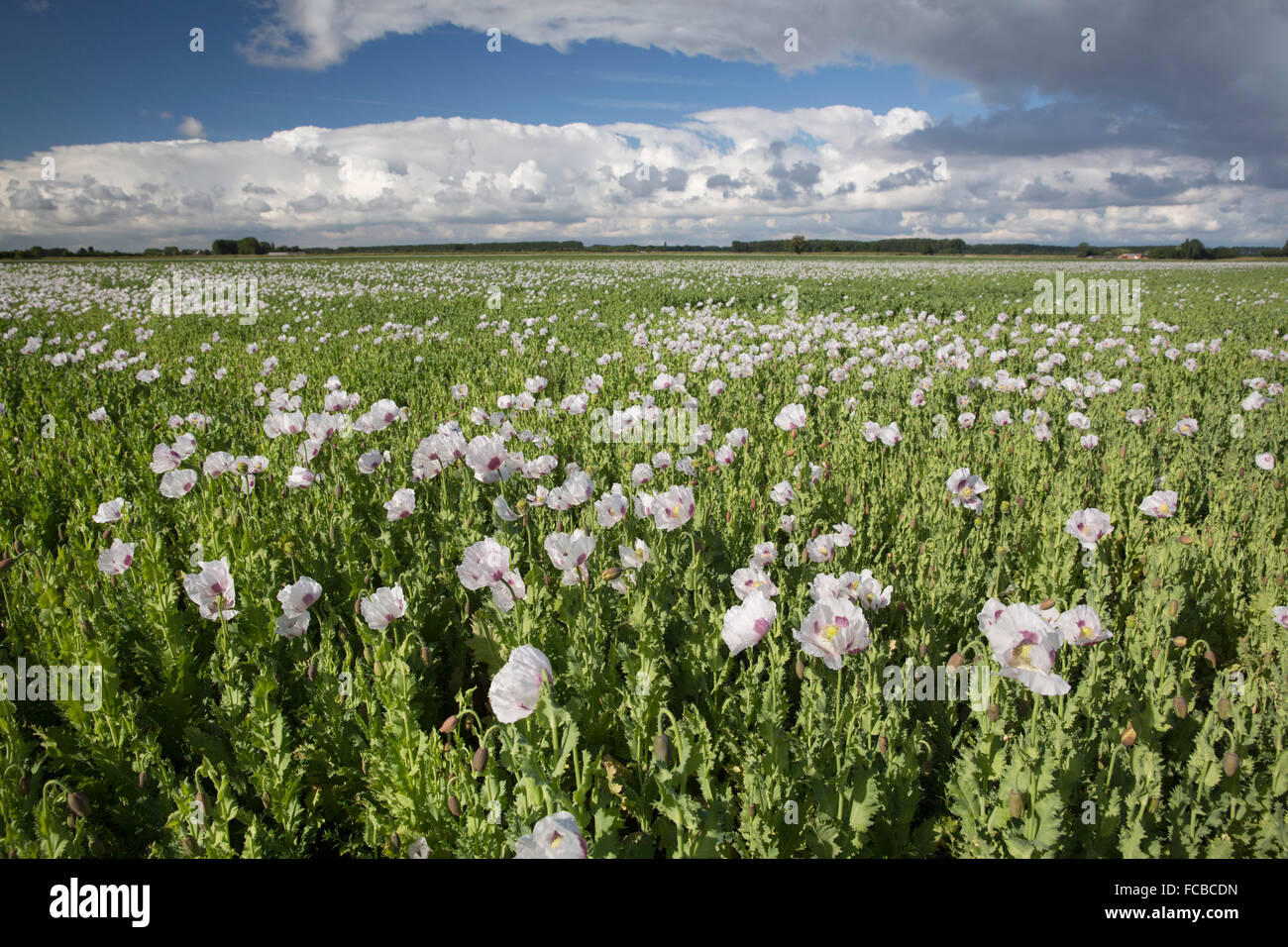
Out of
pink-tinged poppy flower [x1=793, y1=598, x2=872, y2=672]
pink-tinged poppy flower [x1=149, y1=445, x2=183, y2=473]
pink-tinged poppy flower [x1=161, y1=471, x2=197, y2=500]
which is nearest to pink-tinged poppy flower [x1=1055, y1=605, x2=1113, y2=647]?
pink-tinged poppy flower [x1=793, y1=598, x2=872, y2=672]

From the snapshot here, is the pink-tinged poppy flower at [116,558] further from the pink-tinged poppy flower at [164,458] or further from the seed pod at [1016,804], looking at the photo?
the seed pod at [1016,804]

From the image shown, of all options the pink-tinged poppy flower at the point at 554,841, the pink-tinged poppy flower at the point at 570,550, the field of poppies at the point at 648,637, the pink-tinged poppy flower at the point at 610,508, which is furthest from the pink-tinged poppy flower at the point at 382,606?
the pink-tinged poppy flower at the point at 554,841

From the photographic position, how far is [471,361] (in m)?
9.00

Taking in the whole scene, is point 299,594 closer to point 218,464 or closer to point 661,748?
point 661,748

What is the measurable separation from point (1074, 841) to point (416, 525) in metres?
3.32

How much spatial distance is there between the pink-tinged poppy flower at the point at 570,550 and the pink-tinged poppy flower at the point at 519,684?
2.61 feet

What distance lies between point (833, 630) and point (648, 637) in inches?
26.1

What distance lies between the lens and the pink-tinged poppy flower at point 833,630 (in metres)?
1.96

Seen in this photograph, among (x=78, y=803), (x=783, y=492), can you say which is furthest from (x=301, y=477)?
(x=783, y=492)

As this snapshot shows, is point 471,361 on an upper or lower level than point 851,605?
upper

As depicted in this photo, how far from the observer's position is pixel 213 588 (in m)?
2.49

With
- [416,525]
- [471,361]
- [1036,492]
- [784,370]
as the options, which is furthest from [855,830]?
[471,361]
